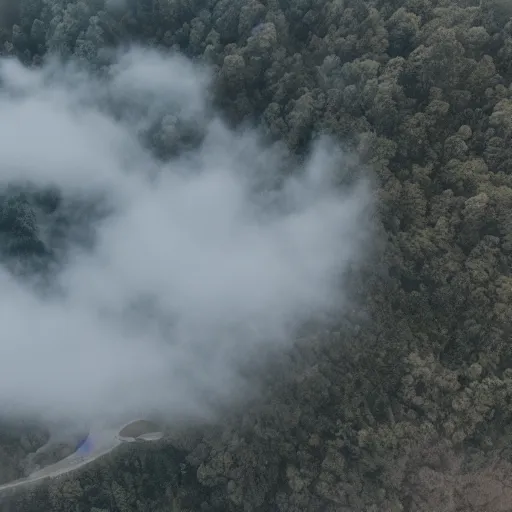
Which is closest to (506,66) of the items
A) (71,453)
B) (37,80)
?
(37,80)

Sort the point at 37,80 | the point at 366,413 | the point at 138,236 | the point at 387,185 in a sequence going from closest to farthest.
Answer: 1. the point at 366,413
2. the point at 387,185
3. the point at 138,236
4. the point at 37,80

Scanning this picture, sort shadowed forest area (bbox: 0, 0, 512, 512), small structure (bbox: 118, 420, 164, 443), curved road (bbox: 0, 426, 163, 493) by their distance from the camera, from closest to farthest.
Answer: shadowed forest area (bbox: 0, 0, 512, 512)
curved road (bbox: 0, 426, 163, 493)
small structure (bbox: 118, 420, 164, 443)

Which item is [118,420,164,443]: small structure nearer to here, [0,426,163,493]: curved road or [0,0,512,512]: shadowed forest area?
[0,426,163,493]: curved road

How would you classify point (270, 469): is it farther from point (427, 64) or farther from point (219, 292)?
point (427, 64)

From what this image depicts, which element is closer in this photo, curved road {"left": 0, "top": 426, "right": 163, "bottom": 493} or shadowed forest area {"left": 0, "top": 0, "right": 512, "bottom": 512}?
shadowed forest area {"left": 0, "top": 0, "right": 512, "bottom": 512}

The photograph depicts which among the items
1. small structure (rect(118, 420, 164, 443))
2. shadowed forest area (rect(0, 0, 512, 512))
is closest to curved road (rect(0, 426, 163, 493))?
small structure (rect(118, 420, 164, 443))

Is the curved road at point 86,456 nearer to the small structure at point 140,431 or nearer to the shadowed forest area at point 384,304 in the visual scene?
the small structure at point 140,431

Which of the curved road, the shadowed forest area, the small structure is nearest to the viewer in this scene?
the shadowed forest area
